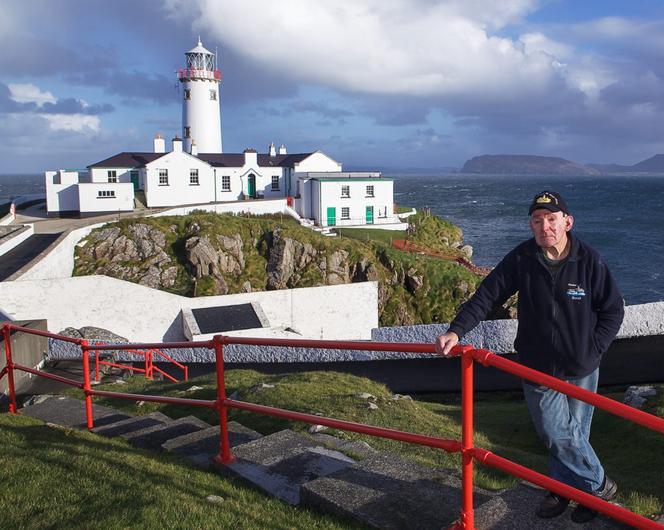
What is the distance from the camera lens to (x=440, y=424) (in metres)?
8.01

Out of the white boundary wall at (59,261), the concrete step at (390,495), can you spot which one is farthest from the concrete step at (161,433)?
the white boundary wall at (59,261)

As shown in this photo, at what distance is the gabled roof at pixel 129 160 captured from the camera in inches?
1689

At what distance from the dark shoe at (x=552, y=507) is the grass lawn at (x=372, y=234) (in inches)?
1368

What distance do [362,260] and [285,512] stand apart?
28.4m

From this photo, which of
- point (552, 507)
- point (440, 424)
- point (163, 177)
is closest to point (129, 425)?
point (440, 424)

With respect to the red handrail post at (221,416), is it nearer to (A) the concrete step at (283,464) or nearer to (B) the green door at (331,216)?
(A) the concrete step at (283,464)

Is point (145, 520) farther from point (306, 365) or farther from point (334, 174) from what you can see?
point (334, 174)

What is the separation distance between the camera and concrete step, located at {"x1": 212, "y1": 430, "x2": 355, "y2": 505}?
447 cm

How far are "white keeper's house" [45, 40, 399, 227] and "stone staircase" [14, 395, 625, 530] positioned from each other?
34924 millimetres

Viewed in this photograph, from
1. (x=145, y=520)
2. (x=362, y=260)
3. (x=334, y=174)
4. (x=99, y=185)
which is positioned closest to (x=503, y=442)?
(x=145, y=520)

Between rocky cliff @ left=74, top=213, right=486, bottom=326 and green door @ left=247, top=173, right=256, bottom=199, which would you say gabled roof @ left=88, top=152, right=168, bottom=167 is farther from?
rocky cliff @ left=74, top=213, right=486, bottom=326

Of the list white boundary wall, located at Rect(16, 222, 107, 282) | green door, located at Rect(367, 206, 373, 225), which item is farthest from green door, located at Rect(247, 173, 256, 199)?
white boundary wall, located at Rect(16, 222, 107, 282)

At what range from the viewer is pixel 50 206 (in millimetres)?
37969

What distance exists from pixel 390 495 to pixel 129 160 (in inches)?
1714
